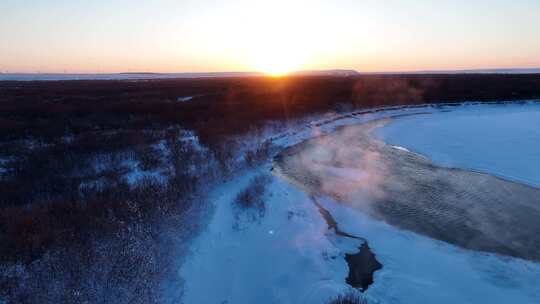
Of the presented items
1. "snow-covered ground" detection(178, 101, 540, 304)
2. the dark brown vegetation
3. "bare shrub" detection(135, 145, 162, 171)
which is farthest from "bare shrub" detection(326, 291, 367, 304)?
"bare shrub" detection(135, 145, 162, 171)

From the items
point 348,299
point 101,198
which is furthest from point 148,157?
point 348,299

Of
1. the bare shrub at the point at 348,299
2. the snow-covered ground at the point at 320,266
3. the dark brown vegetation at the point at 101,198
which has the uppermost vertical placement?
the dark brown vegetation at the point at 101,198

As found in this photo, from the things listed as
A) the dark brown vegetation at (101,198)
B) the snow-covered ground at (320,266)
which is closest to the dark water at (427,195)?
the snow-covered ground at (320,266)

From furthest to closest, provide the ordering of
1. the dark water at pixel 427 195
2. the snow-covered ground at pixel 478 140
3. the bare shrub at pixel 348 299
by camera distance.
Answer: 1. the snow-covered ground at pixel 478 140
2. the dark water at pixel 427 195
3. the bare shrub at pixel 348 299

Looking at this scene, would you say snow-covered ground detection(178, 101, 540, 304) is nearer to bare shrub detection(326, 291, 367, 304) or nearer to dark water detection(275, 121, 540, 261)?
bare shrub detection(326, 291, 367, 304)

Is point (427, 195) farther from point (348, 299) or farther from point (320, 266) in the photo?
point (348, 299)

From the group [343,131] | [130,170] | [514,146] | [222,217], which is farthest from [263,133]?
[514,146]

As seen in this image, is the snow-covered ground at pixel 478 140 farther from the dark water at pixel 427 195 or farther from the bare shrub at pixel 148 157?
the bare shrub at pixel 148 157
